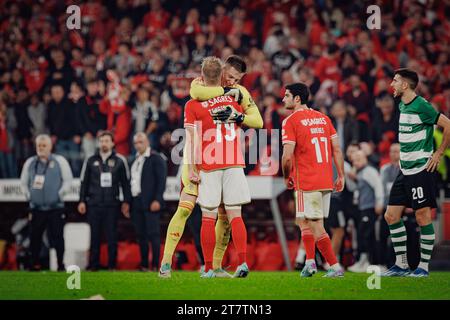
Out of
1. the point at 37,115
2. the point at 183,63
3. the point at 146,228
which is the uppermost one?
the point at 183,63

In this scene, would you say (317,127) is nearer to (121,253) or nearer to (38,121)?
(121,253)

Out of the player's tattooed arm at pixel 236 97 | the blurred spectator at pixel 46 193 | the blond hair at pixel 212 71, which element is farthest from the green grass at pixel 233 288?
the blurred spectator at pixel 46 193

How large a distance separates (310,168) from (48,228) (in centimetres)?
656

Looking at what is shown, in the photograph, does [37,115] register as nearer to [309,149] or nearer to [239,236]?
[309,149]

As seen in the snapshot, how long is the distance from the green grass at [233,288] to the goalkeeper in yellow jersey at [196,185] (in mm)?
354

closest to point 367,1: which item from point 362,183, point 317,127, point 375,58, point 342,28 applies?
point 342,28

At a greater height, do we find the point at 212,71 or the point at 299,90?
the point at 212,71

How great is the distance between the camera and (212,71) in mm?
10727

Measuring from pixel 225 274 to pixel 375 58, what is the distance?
34.6 ft

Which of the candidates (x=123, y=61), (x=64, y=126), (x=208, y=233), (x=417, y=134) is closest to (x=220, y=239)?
(x=208, y=233)

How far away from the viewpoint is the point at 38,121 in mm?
20203

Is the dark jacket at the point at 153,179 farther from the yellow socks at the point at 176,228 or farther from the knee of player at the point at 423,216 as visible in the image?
the knee of player at the point at 423,216

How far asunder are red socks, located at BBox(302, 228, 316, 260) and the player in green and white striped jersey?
39.9 inches

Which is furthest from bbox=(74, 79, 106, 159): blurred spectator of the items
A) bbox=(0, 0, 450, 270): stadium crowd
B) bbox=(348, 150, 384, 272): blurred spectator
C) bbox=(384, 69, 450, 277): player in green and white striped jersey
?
bbox=(384, 69, 450, 277): player in green and white striped jersey
